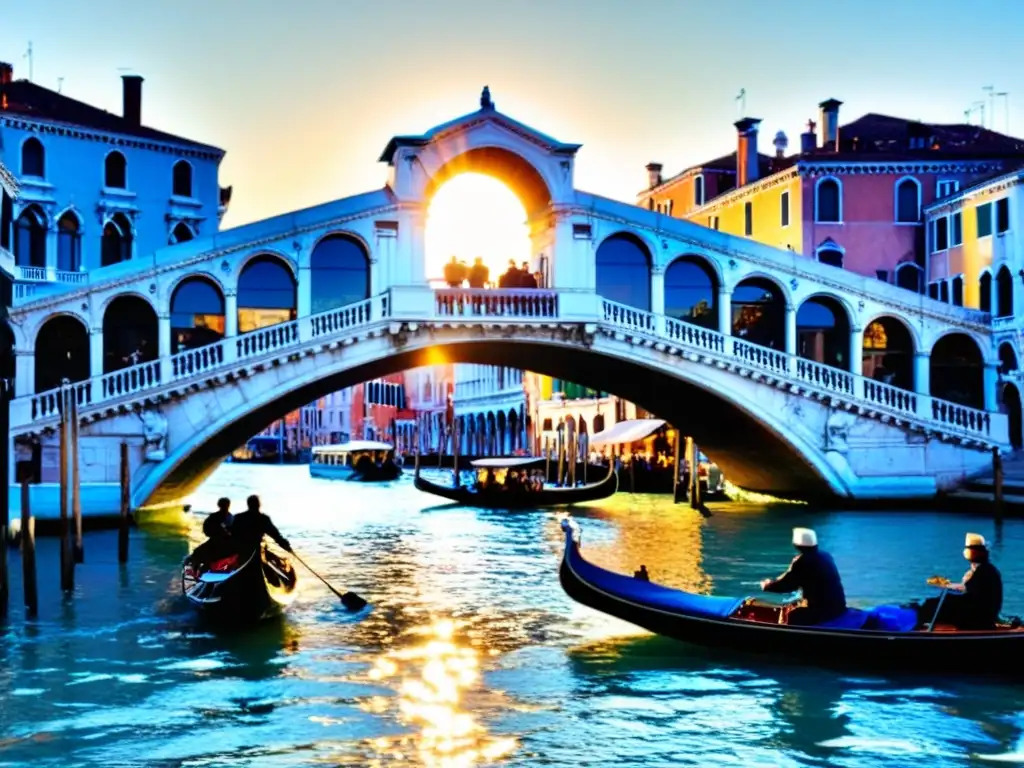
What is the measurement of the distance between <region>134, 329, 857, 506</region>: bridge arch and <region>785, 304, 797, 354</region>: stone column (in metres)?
1.33

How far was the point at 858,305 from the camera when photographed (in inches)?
787

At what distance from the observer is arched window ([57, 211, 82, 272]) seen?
73.2ft

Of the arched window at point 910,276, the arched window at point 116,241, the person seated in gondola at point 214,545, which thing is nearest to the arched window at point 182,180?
the arched window at point 116,241

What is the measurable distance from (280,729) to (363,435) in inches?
2154

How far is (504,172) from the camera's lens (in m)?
19.4

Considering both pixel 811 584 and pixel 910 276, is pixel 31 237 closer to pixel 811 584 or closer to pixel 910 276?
pixel 910 276

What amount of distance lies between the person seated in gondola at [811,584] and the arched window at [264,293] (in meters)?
11.6

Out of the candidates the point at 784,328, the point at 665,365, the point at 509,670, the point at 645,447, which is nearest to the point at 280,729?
the point at 509,670

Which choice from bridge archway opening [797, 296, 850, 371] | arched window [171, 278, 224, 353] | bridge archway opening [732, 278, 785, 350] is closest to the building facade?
arched window [171, 278, 224, 353]

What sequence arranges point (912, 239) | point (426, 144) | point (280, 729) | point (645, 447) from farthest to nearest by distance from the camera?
point (645, 447), point (912, 239), point (426, 144), point (280, 729)

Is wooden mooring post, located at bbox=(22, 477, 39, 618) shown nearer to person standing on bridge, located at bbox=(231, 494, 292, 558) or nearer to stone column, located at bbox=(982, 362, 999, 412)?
person standing on bridge, located at bbox=(231, 494, 292, 558)

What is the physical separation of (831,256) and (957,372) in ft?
15.8

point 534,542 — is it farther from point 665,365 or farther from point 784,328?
point 784,328

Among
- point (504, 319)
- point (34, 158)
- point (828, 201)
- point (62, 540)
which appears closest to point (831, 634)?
point (62, 540)
